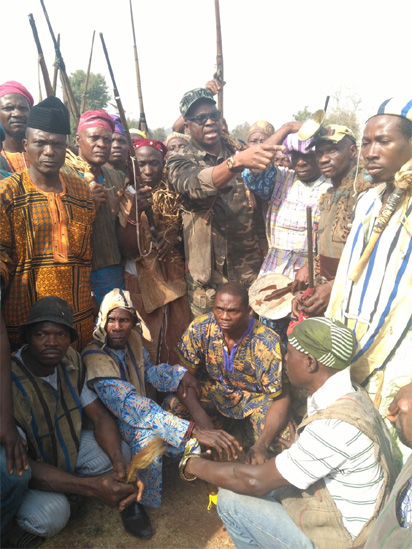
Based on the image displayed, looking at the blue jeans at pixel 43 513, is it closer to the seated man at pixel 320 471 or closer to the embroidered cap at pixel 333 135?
the seated man at pixel 320 471

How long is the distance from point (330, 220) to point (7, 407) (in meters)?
2.44

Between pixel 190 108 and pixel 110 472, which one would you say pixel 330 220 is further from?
pixel 110 472

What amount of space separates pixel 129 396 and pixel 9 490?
0.87m

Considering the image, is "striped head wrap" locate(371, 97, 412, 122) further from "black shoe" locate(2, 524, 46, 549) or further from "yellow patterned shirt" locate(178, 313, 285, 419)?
"black shoe" locate(2, 524, 46, 549)

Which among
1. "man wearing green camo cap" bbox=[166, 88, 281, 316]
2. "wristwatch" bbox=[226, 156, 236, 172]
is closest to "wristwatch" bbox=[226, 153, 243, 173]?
"wristwatch" bbox=[226, 156, 236, 172]

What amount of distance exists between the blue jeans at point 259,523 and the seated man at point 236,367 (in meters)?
0.70

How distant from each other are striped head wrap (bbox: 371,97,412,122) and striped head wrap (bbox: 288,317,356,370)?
3.67 ft

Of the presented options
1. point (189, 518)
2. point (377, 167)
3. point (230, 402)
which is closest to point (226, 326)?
point (230, 402)

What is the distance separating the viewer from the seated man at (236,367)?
3139 mm

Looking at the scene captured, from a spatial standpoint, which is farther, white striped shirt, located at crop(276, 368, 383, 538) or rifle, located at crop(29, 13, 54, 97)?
rifle, located at crop(29, 13, 54, 97)

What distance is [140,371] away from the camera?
3215mm

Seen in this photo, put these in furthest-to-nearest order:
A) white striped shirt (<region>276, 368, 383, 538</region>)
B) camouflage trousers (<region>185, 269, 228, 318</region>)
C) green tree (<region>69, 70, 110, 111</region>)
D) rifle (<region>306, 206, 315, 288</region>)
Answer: green tree (<region>69, 70, 110, 111</region>) < camouflage trousers (<region>185, 269, 228, 318</region>) < rifle (<region>306, 206, 315, 288</region>) < white striped shirt (<region>276, 368, 383, 538</region>)

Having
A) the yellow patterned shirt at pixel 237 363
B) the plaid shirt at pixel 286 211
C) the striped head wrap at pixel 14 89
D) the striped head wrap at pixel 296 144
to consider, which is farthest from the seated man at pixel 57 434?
the striped head wrap at pixel 296 144

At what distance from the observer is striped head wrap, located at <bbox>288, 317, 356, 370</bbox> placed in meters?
2.18
